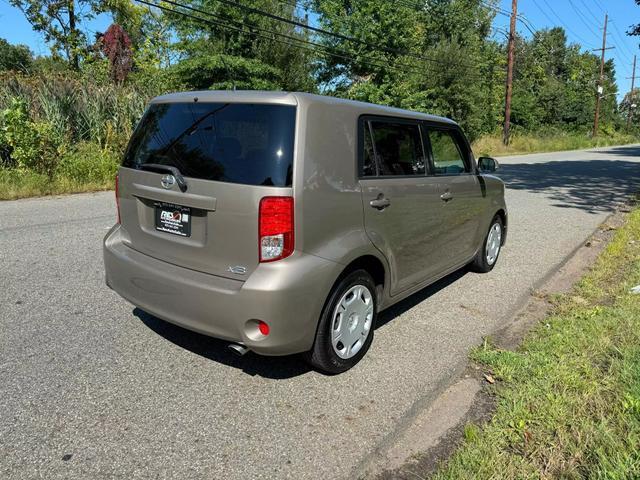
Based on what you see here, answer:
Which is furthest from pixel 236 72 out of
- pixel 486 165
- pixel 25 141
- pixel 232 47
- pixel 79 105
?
pixel 486 165

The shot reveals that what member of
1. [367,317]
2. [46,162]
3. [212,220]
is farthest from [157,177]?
[46,162]

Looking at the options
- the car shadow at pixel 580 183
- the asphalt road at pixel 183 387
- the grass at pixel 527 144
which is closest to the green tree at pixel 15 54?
the grass at pixel 527 144

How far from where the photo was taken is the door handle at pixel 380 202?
342 cm

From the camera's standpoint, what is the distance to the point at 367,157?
3.44m

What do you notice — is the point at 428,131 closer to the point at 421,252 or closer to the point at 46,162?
Result: the point at 421,252

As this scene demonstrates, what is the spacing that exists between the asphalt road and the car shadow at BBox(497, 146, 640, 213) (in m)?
7.43

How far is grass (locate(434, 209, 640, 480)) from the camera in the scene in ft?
7.89

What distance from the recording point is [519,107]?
43.3 metres

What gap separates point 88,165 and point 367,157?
32.7 ft

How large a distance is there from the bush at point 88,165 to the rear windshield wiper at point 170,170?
882 centimetres

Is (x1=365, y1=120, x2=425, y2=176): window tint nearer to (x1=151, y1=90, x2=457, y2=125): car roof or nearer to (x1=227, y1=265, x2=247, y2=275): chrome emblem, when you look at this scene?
(x1=151, y1=90, x2=457, y2=125): car roof

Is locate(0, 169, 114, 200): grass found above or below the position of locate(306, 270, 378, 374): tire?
above

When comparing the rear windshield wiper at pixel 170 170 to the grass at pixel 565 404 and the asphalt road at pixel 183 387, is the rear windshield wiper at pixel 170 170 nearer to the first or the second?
the asphalt road at pixel 183 387

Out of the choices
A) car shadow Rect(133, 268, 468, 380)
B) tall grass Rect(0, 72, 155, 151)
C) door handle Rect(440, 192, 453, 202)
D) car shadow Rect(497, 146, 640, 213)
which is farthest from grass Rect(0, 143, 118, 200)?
car shadow Rect(497, 146, 640, 213)
